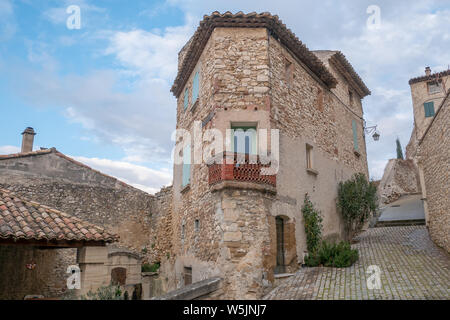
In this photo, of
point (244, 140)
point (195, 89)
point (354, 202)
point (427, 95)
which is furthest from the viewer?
point (427, 95)

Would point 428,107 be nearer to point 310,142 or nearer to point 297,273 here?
point 310,142

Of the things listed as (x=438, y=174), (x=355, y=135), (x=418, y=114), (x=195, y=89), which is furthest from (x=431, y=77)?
(x=195, y=89)

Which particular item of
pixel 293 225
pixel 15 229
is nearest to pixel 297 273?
pixel 293 225

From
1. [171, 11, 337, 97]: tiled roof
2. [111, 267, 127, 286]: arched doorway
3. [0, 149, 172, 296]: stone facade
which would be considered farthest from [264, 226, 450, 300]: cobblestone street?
[111, 267, 127, 286]: arched doorway

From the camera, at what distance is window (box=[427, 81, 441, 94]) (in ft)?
77.8

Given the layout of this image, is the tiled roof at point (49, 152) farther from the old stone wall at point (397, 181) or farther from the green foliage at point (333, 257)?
the old stone wall at point (397, 181)

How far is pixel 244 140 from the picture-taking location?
9.64m

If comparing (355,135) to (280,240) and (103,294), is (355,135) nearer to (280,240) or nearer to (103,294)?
(280,240)

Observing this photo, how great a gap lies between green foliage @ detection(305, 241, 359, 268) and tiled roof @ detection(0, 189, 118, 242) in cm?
558

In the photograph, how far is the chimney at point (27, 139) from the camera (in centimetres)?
1894

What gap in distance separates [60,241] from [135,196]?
10.4 m

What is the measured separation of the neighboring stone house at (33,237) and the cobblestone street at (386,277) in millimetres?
4100

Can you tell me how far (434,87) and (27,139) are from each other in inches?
1018

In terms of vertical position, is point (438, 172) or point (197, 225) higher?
point (438, 172)
